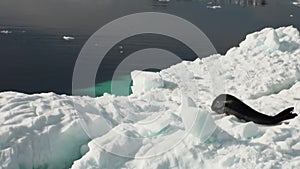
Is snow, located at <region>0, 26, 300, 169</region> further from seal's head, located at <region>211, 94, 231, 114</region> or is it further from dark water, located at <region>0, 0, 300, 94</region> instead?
dark water, located at <region>0, 0, 300, 94</region>

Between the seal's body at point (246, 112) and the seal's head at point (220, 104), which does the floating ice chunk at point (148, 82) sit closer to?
the seal's head at point (220, 104)

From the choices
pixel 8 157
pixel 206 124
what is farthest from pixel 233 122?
pixel 8 157

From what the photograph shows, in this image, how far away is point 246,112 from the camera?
5875mm

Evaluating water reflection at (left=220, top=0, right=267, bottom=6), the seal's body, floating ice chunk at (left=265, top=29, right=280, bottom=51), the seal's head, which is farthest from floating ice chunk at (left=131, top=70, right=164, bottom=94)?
water reflection at (left=220, top=0, right=267, bottom=6)

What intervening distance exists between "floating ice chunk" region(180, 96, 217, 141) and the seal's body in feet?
3.98

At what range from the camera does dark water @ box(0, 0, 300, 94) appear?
11.0 metres

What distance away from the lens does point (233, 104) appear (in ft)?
20.2

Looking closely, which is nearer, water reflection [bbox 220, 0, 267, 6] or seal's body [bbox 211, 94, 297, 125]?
seal's body [bbox 211, 94, 297, 125]

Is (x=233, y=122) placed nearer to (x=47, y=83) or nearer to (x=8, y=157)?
(x=8, y=157)

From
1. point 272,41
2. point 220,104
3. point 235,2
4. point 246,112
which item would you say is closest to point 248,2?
point 235,2

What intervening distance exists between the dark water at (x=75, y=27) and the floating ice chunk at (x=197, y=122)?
515 cm

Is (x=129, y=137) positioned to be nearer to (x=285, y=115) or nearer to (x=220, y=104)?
(x=220, y=104)

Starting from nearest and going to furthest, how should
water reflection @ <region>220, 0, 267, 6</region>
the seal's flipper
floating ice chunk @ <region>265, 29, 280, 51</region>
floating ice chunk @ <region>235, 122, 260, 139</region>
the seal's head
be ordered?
floating ice chunk @ <region>235, 122, 260, 139</region> → the seal's flipper → the seal's head → floating ice chunk @ <region>265, 29, 280, 51</region> → water reflection @ <region>220, 0, 267, 6</region>

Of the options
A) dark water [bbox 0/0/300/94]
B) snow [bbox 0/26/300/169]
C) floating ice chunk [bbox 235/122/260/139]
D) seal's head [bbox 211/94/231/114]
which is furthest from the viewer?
dark water [bbox 0/0/300/94]
